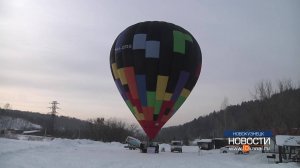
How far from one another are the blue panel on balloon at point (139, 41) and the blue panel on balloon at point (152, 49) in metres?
0.40

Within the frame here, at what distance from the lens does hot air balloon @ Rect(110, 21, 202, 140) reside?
2625 cm

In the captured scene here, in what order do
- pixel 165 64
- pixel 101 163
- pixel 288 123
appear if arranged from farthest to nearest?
1. pixel 288 123
2. pixel 165 64
3. pixel 101 163

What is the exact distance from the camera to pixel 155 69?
26.1 metres

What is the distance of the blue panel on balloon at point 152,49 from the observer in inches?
→ 1033

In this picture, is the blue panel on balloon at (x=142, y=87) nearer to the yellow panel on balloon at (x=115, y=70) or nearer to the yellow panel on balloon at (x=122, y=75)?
the yellow panel on balloon at (x=122, y=75)

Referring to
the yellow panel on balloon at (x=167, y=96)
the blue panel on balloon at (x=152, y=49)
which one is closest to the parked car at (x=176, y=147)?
the yellow panel on balloon at (x=167, y=96)

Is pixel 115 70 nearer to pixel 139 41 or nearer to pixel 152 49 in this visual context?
pixel 139 41

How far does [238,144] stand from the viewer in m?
33.3

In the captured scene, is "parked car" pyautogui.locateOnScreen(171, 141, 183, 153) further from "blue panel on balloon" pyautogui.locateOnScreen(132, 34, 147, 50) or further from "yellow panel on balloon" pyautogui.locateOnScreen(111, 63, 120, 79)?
"blue panel on balloon" pyautogui.locateOnScreen(132, 34, 147, 50)

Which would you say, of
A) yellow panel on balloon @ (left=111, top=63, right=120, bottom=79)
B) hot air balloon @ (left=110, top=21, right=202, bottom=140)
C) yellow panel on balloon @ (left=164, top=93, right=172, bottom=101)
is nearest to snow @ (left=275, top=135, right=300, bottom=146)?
hot air balloon @ (left=110, top=21, right=202, bottom=140)

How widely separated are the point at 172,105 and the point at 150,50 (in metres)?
4.51

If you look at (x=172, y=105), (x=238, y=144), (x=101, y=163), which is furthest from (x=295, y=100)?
(x=101, y=163)

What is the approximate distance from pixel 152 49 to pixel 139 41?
1248 millimetres

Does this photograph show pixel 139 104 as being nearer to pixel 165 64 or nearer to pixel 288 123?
pixel 165 64
